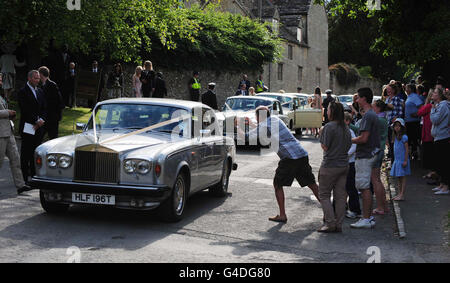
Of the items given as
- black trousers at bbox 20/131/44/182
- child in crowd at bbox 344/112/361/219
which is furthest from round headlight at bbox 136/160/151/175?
black trousers at bbox 20/131/44/182

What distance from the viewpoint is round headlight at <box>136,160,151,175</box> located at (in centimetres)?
801

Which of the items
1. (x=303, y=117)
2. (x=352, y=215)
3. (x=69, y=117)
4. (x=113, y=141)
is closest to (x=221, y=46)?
(x=303, y=117)

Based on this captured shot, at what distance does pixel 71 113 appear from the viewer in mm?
21562

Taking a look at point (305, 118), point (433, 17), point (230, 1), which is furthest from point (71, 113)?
point (230, 1)

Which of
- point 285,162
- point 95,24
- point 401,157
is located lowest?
point 401,157

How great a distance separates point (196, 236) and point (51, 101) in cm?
501

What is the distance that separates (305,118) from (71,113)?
9001 millimetres

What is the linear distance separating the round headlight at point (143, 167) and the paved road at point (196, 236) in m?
0.78

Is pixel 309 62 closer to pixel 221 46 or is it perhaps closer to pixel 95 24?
pixel 221 46

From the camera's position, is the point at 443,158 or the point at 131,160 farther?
the point at 443,158

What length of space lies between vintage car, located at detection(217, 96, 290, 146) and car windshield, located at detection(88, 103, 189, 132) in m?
7.61

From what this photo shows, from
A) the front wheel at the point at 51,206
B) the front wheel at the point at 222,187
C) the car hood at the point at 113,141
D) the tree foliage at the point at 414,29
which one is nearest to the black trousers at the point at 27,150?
the car hood at the point at 113,141

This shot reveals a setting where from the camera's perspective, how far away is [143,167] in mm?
8031

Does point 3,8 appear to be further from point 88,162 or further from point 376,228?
point 376,228
